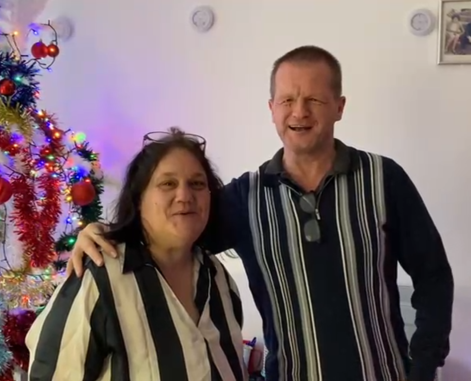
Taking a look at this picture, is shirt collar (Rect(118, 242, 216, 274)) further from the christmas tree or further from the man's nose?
the christmas tree

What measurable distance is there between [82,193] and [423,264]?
132 cm

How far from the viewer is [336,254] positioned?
1.41 m

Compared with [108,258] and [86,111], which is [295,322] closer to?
[108,258]

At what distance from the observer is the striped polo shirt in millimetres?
1396

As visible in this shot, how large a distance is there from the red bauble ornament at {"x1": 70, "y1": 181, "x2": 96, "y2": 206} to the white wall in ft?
1.28

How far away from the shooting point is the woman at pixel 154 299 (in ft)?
3.61

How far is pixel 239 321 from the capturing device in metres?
1.39

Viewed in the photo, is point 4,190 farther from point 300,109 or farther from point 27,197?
point 300,109

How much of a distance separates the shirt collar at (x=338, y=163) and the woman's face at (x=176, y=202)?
0.81 feet

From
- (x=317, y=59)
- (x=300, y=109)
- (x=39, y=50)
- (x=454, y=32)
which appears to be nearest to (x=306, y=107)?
(x=300, y=109)

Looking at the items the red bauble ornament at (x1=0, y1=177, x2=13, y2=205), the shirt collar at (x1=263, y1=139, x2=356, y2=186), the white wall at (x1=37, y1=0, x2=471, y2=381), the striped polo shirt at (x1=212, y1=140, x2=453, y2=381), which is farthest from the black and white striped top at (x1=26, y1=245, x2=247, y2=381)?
the white wall at (x1=37, y1=0, x2=471, y2=381)

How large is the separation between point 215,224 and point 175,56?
1.28 meters

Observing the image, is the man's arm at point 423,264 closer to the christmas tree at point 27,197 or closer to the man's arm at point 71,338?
the man's arm at point 71,338

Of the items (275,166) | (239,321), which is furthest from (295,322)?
(275,166)
